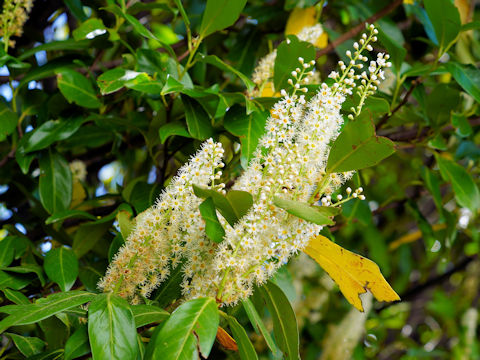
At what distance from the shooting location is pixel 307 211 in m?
0.69

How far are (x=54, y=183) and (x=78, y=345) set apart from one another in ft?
1.98

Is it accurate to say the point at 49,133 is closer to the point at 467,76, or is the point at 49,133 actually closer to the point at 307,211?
the point at 307,211

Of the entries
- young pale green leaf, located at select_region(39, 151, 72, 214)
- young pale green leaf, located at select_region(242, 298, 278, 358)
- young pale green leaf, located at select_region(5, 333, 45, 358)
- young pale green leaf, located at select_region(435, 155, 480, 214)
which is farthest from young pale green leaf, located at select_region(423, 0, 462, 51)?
young pale green leaf, located at select_region(5, 333, 45, 358)

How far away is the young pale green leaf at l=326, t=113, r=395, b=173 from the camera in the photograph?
0.76 m

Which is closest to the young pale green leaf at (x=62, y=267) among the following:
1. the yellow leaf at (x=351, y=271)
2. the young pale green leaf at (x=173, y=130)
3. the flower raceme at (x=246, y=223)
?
the flower raceme at (x=246, y=223)

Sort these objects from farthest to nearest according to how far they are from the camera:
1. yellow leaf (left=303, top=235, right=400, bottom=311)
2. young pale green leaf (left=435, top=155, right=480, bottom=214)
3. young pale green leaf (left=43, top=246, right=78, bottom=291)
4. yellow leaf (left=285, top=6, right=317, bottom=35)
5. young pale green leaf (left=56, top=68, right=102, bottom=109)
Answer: yellow leaf (left=285, top=6, right=317, bottom=35) < young pale green leaf (left=435, top=155, right=480, bottom=214) < young pale green leaf (left=56, top=68, right=102, bottom=109) < young pale green leaf (left=43, top=246, right=78, bottom=291) < yellow leaf (left=303, top=235, right=400, bottom=311)

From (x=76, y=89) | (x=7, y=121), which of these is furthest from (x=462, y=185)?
(x=7, y=121)

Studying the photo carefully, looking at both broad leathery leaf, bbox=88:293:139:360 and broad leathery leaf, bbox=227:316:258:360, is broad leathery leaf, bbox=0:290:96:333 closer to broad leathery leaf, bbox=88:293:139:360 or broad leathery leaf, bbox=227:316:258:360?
broad leathery leaf, bbox=88:293:139:360

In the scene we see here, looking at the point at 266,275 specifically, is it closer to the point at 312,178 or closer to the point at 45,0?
the point at 312,178

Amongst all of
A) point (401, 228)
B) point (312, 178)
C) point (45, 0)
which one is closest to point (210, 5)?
point (312, 178)

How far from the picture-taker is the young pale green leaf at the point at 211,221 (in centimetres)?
75

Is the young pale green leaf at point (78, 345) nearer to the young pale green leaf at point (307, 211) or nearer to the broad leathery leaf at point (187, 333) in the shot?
the broad leathery leaf at point (187, 333)

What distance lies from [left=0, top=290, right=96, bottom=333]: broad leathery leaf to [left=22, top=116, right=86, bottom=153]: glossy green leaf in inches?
20.1

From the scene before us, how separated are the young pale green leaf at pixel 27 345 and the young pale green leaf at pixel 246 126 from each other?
48 centimetres
